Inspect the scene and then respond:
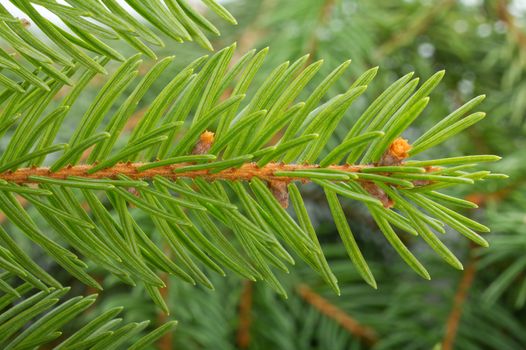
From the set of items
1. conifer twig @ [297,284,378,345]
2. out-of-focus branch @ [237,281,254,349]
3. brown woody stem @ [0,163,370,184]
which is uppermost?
brown woody stem @ [0,163,370,184]

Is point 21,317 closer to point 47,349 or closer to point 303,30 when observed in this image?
point 47,349

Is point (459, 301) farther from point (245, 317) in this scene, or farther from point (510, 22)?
point (510, 22)

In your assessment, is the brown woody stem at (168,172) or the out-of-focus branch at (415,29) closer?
the brown woody stem at (168,172)

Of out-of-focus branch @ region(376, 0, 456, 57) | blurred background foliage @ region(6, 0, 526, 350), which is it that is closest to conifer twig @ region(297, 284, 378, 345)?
blurred background foliage @ region(6, 0, 526, 350)

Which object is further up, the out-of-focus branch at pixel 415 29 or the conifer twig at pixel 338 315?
the out-of-focus branch at pixel 415 29

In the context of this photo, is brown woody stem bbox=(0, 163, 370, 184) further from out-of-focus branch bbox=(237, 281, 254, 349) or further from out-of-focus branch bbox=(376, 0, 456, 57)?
out-of-focus branch bbox=(376, 0, 456, 57)

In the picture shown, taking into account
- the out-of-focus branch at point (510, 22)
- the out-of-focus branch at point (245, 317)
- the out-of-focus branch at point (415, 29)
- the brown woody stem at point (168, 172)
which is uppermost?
the out-of-focus branch at point (510, 22)

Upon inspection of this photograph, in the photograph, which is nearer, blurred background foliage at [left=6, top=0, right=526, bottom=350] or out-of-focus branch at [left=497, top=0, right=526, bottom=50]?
blurred background foliage at [left=6, top=0, right=526, bottom=350]

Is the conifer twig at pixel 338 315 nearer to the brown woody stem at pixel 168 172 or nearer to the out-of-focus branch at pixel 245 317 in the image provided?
the out-of-focus branch at pixel 245 317

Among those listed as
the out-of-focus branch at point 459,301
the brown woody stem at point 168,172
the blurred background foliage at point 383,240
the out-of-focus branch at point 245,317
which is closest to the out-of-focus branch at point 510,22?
the blurred background foliage at point 383,240
